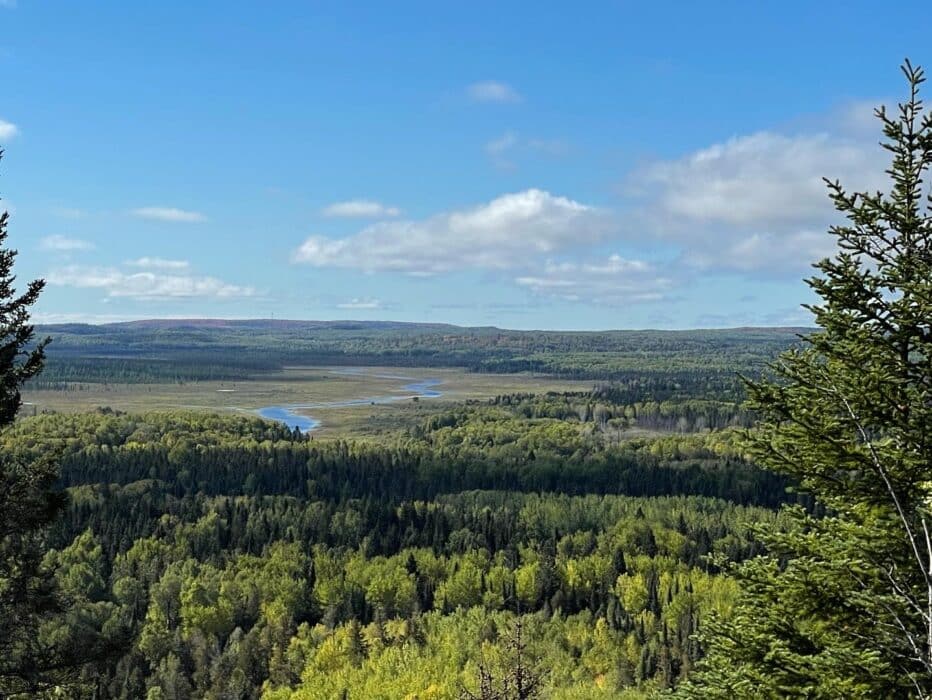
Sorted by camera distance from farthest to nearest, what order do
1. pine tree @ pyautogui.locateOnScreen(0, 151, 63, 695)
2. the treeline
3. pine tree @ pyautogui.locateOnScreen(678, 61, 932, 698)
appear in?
1. the treeline
2. pine tree @ pyautogui.locateOnScreen(0, 151, 63, 695)
3. pine tree @ pyautogui.locateOnScreen(678, 61, 932, 698)

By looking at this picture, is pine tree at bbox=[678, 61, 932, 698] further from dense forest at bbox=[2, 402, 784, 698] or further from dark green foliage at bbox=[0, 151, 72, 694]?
dense forest at bbox=[2, 402, 784, 698]

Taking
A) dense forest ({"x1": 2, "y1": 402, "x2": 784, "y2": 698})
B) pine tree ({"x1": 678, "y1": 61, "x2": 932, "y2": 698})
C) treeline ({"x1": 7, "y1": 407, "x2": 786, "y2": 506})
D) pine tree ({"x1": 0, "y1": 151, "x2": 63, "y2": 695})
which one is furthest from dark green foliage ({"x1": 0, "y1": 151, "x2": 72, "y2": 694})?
treeline ({"x1": 7, "y1": 407, "x2": 786, "y2": 506})

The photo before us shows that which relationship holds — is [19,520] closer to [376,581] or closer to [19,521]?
[19,521]

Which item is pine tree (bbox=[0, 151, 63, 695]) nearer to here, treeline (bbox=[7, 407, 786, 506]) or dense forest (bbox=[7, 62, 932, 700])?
dense forest (bbox=[7, 62, 932, 700])

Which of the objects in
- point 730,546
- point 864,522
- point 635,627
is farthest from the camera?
point 730,546

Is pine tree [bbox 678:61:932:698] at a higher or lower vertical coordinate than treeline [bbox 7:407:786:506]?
higher

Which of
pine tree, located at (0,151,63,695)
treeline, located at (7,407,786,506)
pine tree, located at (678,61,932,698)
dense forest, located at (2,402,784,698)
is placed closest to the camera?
pine tree, located at (678,61,932,698)

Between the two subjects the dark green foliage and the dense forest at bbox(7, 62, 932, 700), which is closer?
the dense forest at bbox(7, 62, 932, 700)

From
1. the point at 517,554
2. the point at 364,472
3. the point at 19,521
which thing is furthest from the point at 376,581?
the point at 19,521

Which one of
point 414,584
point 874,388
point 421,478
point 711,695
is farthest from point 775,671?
point 421,478

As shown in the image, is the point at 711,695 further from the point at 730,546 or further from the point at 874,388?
the point at 730,546
